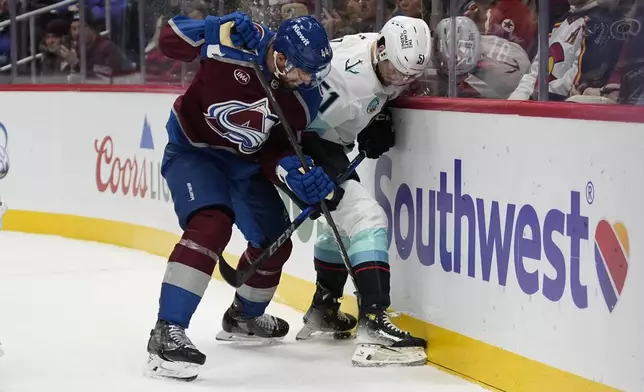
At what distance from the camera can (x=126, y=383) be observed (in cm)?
389

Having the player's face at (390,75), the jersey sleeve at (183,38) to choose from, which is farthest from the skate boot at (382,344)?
the jersey sleeve at (183,38)

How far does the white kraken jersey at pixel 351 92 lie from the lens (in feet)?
13.8

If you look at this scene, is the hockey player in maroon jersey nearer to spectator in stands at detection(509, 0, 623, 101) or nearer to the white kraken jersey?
the white kraken jersey

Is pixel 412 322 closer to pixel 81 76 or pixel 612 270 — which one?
pixel 612 270

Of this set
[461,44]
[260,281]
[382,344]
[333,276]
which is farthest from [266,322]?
[461,44]

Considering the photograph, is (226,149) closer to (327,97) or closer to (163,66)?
(327,97)

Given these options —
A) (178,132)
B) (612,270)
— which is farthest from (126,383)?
(612,270)

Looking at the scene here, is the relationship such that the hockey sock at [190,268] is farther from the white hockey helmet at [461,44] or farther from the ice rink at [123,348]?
the white hockey helmet at [461,44]

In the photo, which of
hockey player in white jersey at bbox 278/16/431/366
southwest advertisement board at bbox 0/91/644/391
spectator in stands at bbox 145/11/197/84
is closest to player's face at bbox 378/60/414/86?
hockey player in white jersey at bbox 278/16/431/366

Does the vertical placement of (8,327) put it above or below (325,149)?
below

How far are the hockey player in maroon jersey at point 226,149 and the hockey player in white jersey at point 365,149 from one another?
0.15 meters

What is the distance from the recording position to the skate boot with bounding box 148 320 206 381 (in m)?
3.84

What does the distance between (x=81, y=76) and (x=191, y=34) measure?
3920 mm

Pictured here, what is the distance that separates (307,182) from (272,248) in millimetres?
330
